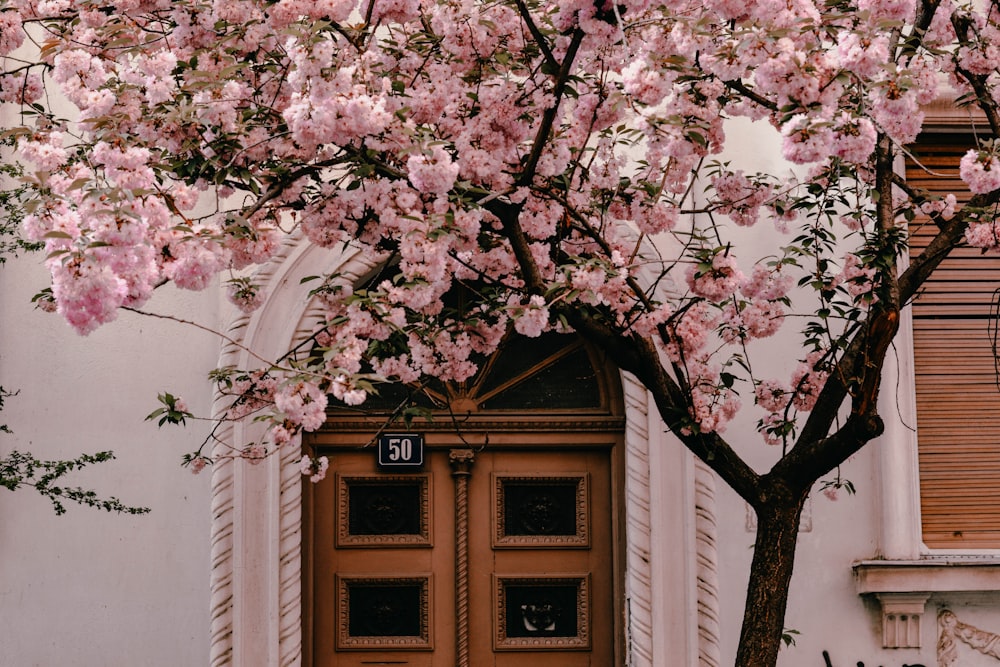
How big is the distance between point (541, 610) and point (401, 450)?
1150 millimetres

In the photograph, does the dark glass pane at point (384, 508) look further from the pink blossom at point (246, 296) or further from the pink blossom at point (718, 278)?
the pink blossom at point (718, 278)

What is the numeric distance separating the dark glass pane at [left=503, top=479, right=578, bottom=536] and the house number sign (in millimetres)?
515

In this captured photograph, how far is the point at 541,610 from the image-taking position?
6.93 meters

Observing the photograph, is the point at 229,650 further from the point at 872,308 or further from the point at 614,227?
the point at 872,308

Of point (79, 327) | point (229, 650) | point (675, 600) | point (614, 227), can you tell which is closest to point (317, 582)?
point (229, 650)

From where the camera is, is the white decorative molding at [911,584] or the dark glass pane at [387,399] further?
the dark glass pane at [387,399]

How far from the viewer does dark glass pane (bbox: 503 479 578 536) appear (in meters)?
7.00

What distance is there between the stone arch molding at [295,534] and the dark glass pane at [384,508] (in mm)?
461

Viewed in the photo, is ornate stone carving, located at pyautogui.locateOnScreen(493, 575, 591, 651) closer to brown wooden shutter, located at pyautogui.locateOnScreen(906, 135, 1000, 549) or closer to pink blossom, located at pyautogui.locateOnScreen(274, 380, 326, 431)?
brown wooden shutter, located at pyautogui.locateOnScreen(906, 135, 1000, 549)

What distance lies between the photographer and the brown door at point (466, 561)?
683cm

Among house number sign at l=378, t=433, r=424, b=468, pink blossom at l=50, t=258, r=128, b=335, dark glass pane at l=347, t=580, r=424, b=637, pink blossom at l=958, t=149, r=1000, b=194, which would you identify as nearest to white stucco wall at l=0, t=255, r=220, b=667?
dark glass pane at l=347, t=580, r=424, b=637

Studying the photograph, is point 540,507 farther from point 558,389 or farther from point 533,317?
point 533,317

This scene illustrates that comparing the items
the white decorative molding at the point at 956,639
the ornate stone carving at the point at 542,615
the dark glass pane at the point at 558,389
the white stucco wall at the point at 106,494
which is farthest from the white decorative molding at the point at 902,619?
the white stucco wall at the point at 106,494

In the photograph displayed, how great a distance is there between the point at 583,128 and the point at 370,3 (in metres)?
1.06
